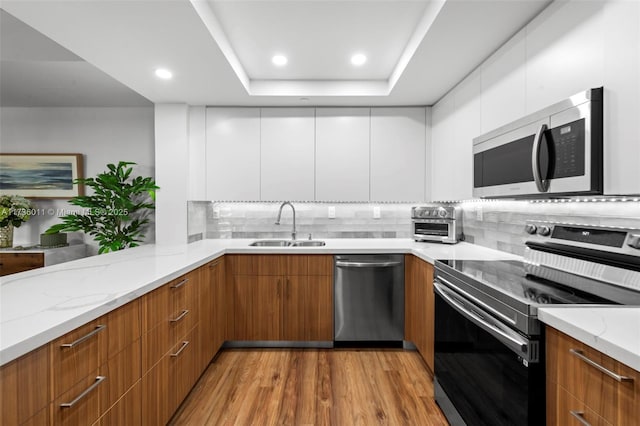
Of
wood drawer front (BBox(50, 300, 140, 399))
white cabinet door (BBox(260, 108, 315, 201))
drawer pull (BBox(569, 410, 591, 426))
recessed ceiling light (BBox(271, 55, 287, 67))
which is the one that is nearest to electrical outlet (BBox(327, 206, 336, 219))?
white cabinet door (BBox(260, 108, 315, 201))

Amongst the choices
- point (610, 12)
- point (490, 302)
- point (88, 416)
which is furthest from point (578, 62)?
point (88, 416)

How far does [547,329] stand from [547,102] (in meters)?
1.10

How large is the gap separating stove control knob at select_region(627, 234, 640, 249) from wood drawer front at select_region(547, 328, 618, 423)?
1.91 feet

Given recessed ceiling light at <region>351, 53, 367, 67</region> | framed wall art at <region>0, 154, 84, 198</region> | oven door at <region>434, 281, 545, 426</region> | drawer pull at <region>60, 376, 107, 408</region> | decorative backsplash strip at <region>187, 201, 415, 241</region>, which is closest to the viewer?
drawer pull at <region>60, 376, 107, 408</region>

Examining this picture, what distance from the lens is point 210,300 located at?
2389 millimetres

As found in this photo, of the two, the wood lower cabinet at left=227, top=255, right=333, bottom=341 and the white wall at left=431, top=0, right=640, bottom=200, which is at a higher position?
the white wall at left=431, top=0, right=640, bottom=200

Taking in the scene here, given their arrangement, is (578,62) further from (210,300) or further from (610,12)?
(210,300)

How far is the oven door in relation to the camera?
1.10 meters

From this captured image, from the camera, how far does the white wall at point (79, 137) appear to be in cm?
363

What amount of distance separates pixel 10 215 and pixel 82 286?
3.08m

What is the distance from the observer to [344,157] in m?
3.22

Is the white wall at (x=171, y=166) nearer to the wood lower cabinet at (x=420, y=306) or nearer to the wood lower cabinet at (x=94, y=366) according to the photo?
the wood lower cabinet at (x=94, y=366)

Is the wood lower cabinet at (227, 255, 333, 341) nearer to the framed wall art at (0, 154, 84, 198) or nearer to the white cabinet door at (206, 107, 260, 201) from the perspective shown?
the white cabinet door at (206, 107, 260, 201)

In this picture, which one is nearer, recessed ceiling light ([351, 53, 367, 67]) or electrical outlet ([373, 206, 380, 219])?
recessed ceiling light ([351, 53, 367, 67])
